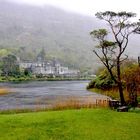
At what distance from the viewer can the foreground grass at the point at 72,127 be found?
88.2 feet

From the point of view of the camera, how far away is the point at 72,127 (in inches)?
1168

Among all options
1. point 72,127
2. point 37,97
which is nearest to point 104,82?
point 37,97

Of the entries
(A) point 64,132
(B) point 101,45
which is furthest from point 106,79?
(A) point 64,132

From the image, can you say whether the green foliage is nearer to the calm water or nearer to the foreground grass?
the calm water

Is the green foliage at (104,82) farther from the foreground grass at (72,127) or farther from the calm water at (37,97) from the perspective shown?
the foreground grass at (72,127)

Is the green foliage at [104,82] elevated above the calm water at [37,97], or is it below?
above

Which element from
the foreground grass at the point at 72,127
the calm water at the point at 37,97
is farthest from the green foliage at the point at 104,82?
the foreground grass at the point at 72,127

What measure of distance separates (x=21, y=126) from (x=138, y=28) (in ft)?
99.0

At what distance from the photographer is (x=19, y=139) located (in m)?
25.9

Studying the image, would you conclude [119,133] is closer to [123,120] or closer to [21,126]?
[123,120]

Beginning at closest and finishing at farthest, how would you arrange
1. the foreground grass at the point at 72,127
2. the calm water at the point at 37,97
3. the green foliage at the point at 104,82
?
the foreground grass at the point at 72,127 → the calm water at the point at 37,97 → the green foliage at the point at 104,82

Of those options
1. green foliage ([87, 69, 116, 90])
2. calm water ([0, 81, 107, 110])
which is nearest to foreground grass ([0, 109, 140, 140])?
calm water ([0, 81, 107, 110])

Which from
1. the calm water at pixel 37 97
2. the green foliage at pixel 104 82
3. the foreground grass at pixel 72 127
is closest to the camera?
the foreground grass at pixel 72 127

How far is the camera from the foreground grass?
26.9 meters
